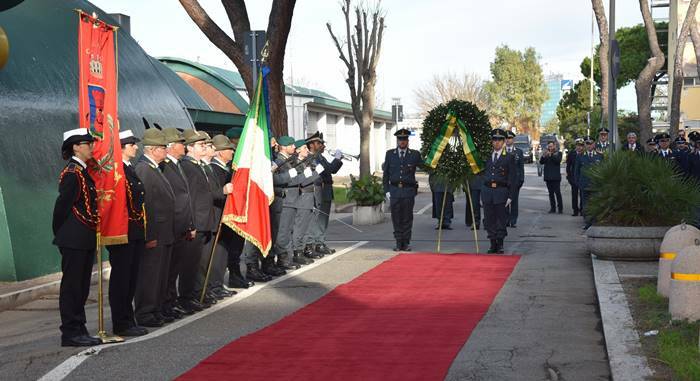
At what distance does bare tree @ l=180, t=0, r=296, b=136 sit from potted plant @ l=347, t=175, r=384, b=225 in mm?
3175

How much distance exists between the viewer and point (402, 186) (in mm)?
16953

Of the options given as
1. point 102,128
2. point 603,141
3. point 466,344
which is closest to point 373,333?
point 466,344

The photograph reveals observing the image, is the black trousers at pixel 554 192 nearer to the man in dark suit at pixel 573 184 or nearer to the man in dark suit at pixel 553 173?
the man in dark suit at pixel 553 173

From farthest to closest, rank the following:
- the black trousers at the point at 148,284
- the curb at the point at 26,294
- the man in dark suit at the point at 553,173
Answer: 1. the man in dark suit at the point at 553,173
2. the curb at the point at 26,294
3. the black trousers at the point at 148,284

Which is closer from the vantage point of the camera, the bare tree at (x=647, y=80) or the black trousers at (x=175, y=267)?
the black trousers at (x=175, y=267)

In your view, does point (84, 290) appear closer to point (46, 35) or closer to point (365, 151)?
point (46, 35)

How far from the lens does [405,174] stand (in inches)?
670

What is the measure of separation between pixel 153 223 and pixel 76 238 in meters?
1.15

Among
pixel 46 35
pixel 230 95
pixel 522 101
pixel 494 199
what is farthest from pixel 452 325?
pixel 522 101

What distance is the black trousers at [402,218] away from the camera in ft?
54.9

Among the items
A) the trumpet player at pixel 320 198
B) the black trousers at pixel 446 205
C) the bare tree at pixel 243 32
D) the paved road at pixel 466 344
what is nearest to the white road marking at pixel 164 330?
the paved road at pixel 466 344

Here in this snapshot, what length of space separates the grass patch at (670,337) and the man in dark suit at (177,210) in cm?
463

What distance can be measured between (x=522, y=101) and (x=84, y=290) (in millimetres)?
104338

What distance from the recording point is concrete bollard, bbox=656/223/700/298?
10086 millimetres
